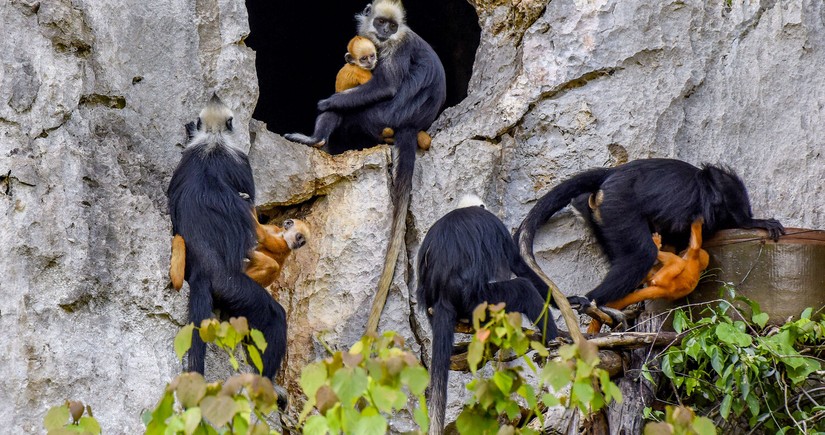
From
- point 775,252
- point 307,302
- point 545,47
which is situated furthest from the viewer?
point 545,47

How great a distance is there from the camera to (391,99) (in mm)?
6477

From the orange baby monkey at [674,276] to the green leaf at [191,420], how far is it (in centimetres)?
325

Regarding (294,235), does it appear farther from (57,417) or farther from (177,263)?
(57,417)

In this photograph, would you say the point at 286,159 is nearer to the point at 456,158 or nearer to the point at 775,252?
the point at 456,158

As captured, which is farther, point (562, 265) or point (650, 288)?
point (562, 265)

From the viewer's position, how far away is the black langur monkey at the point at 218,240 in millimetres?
5016

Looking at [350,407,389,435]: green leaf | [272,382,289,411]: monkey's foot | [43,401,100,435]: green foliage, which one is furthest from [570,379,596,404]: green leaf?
[272,382,289,411]: monkey's foot

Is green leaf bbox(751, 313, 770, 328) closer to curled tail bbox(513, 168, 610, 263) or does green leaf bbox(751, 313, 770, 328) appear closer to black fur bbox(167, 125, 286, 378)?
curled tail bbox(513, 168, 610, 263)

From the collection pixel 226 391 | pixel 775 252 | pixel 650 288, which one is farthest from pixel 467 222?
pixel 226 391

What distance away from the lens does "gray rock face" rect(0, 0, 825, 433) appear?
191 inches

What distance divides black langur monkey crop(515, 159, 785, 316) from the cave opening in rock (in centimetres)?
301

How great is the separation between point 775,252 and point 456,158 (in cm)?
182

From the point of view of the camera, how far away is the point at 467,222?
5117 mm

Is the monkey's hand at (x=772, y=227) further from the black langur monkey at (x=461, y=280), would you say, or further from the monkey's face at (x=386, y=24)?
the monkey's face at (x=386, y=24)
